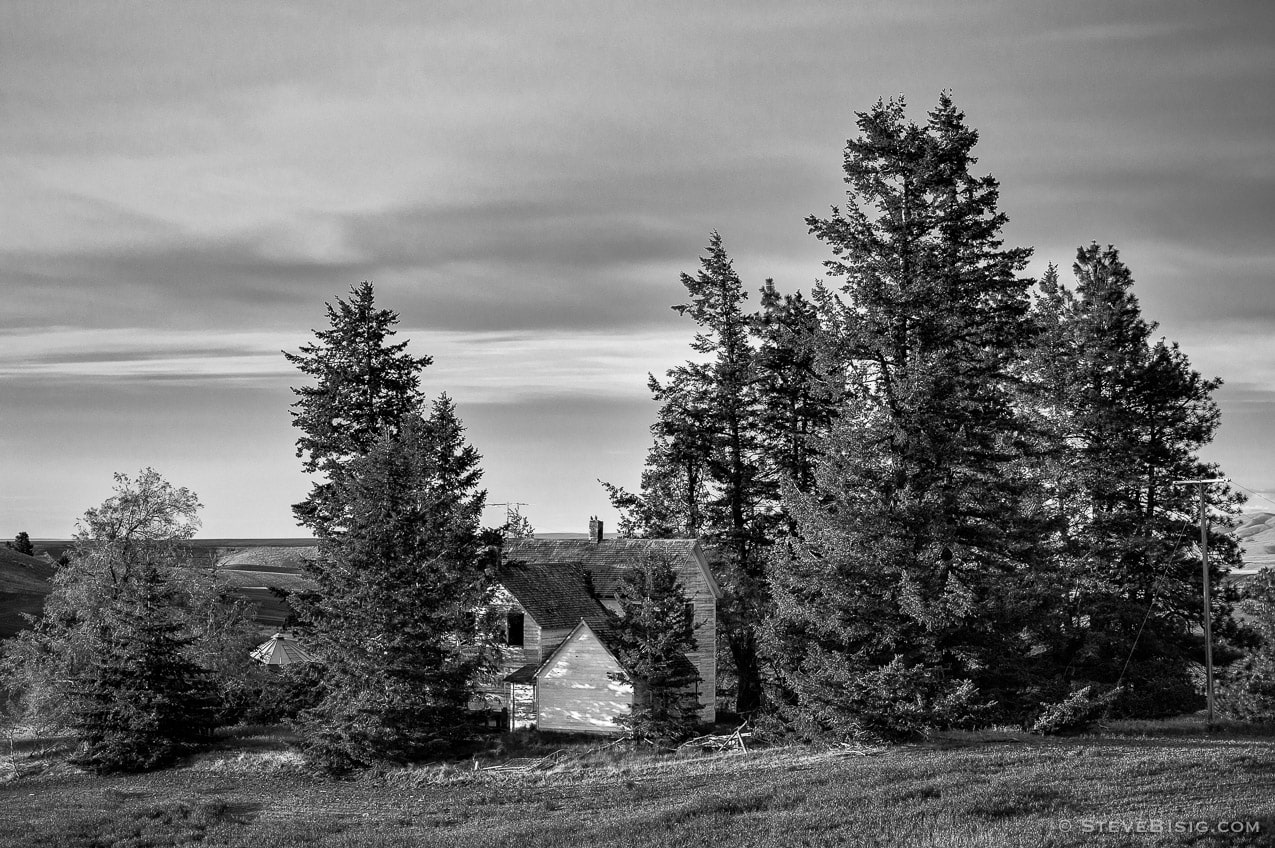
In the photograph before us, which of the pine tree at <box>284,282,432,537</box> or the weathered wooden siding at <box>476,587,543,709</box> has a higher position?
the pine tree at <box>284,282,432,537</box>

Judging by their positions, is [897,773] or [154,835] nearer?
[154,835]

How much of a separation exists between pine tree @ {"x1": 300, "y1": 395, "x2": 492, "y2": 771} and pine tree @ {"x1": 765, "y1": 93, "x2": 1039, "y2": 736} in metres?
11.9

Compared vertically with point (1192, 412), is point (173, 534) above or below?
below

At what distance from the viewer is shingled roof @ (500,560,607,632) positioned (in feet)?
147

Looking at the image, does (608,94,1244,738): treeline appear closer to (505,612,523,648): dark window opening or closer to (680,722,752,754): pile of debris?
(680,722,752,754): pile of debris

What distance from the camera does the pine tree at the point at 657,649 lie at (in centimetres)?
3444

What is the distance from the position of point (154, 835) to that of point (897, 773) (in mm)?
14654

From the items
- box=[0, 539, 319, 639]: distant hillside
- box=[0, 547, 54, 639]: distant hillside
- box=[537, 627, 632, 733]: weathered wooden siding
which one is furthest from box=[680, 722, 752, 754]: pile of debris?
box=[0, 547, 54, 639]: distant hillside

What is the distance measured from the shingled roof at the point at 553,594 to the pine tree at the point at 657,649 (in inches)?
304

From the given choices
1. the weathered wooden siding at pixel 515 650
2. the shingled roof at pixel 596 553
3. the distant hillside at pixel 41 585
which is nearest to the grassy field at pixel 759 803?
the weathered wooden siding at pixel 515 650

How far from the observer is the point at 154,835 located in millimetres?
19078

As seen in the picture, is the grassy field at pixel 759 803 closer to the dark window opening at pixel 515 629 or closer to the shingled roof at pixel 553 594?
the shingled roof at pixel 553 594

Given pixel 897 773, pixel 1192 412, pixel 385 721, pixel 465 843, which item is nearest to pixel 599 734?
pixel 385 721

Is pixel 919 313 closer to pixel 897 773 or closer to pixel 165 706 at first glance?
pixel 897 773
